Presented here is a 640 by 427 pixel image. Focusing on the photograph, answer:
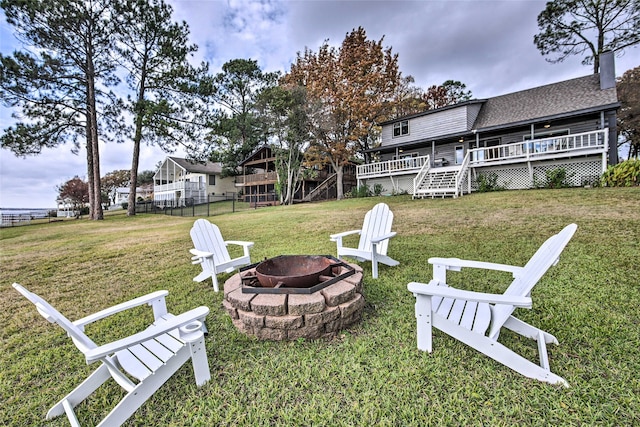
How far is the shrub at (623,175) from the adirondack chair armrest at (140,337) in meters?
13.9

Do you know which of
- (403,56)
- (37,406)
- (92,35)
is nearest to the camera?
(37,406)

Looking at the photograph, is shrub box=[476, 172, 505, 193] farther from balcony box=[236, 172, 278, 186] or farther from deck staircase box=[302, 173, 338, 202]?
balcony box=[236, 172, 278, 186]

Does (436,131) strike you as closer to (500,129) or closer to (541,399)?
(500,129)

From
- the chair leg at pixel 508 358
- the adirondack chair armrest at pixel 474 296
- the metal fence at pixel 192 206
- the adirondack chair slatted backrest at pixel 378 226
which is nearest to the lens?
the adirondack chair armrest at pixel 474 296

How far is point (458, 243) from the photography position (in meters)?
5.46

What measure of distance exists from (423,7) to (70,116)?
19.8 meters

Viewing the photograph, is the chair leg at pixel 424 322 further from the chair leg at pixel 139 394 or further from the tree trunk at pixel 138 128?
the tree trunk at pixel 138 128

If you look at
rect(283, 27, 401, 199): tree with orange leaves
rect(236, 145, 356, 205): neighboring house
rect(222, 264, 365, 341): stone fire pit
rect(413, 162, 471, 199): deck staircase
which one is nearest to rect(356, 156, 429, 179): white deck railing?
rect(413, 162, 471, 199): deck staircase

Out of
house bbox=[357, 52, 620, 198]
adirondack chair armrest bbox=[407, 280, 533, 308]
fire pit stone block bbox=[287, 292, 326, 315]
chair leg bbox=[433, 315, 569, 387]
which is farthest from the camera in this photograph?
house bbox=[357, 52, 620, 198]

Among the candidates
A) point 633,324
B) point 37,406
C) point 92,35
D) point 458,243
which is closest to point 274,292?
point 37,406

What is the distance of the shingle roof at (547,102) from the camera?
11.7m

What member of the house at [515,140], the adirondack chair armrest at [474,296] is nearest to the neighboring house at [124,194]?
the house at [515,140]

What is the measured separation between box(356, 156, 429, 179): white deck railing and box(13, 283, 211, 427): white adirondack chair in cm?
1467

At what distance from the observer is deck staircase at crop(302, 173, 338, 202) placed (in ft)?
69.6
